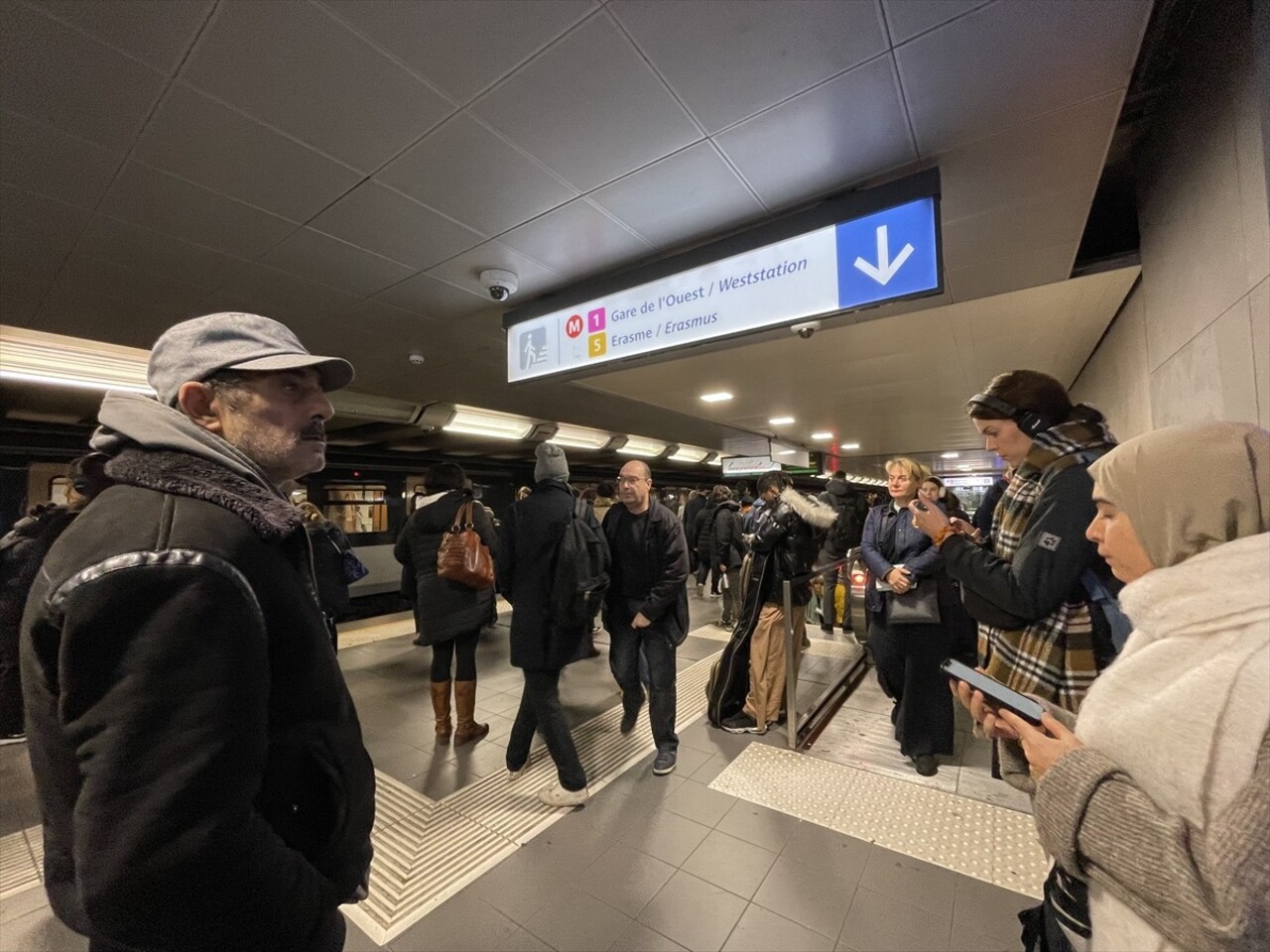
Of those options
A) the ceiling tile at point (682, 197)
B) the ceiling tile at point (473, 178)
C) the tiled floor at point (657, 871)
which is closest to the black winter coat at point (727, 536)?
the tiled floor at point (657, 871)

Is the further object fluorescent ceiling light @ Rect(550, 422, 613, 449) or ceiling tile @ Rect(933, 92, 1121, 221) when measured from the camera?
fluorescent ceiling light @ Rect(550, 422, 613, 449)

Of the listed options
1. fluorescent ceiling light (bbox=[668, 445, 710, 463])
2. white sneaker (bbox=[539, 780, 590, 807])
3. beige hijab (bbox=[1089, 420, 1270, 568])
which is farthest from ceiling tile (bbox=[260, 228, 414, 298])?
fluorescent ceiling light (bbox=[668, 445, 710, 463])

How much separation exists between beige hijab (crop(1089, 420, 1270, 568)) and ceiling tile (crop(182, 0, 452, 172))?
2.18 meters

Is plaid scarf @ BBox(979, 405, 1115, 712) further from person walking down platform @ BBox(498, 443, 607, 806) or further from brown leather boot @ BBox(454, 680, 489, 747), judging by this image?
brown leather boot @ BBox(454, 680, 489, 747)

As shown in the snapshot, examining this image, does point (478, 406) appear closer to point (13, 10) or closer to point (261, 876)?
point (13, 10)

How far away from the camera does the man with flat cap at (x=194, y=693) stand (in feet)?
2.39

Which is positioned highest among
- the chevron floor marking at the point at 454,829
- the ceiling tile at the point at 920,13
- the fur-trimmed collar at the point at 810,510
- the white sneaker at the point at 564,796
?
the ceiling tile at the point at 920,13

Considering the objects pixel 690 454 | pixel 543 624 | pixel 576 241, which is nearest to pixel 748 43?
pixel 576 241

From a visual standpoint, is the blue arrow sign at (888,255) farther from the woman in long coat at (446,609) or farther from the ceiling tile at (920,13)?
the woman in long coat at (446,609)

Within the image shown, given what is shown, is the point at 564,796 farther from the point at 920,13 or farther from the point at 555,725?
the point at 920,13

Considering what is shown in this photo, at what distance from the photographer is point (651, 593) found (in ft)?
10.4

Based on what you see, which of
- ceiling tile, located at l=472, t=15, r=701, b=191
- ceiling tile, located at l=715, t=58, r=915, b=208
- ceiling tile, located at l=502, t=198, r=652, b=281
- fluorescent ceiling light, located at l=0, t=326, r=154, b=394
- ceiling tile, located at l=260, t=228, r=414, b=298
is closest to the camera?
ceiling tile, located at l=472, t=15, r=701, b=191

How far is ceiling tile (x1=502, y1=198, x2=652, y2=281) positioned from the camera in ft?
7.93

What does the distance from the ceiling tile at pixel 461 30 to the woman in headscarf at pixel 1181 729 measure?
179 centimetres
